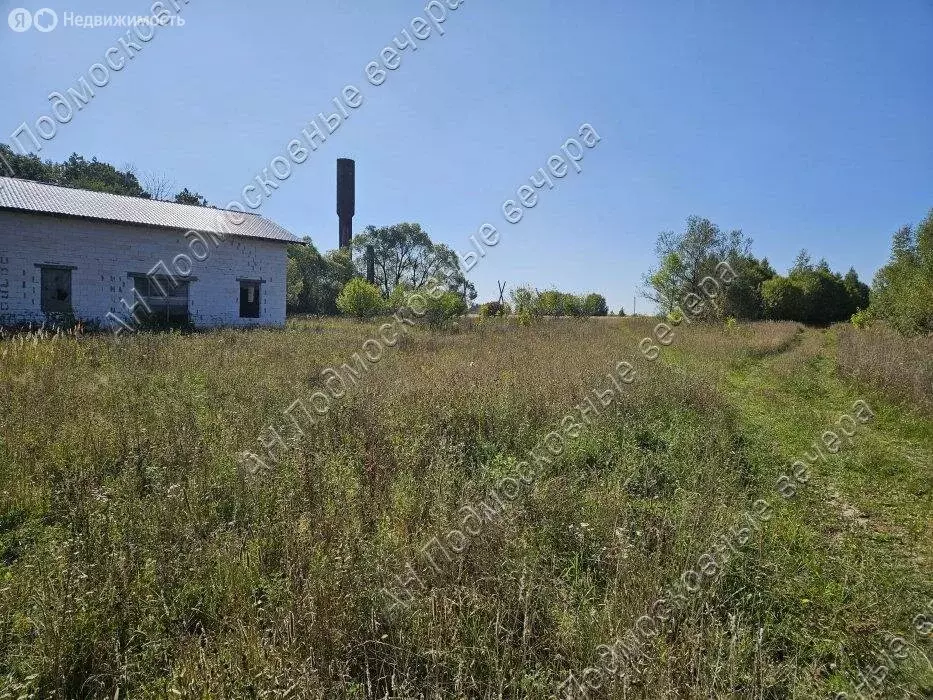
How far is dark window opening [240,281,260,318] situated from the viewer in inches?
784

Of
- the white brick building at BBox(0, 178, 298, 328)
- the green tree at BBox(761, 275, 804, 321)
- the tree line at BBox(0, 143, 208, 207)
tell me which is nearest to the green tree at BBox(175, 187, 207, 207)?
the tree line at BBox(0, 143, 208, 207)

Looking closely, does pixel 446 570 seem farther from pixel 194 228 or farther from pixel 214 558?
pixel 194 228

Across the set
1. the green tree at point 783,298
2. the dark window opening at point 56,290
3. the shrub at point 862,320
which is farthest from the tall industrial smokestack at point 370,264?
the shrub at point 862,320

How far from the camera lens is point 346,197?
49.5m

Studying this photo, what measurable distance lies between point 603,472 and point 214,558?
3098 millimetres

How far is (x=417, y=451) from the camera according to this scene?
13.4 feet

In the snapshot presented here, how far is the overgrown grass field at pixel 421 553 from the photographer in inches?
77.7

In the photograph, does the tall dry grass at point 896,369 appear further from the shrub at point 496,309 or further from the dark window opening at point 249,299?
the shrub at point 496,309

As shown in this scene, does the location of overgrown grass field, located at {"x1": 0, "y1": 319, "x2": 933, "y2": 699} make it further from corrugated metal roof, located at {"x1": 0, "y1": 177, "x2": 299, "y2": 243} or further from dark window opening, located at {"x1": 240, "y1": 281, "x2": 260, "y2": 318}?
dark window opening, located at {"x1": 240, "y1": 281, "x2": 260, "y2": 318}

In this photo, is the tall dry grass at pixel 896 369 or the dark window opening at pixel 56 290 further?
the dark window opening at pixel 56 290

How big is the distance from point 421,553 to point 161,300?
19.7 metres

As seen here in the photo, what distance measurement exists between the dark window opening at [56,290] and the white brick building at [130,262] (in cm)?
3

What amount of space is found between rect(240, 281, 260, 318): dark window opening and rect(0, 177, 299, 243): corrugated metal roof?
223 cm

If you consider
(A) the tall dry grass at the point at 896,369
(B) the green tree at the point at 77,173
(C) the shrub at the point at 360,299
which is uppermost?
(B) the green tree at the point at 77,173
